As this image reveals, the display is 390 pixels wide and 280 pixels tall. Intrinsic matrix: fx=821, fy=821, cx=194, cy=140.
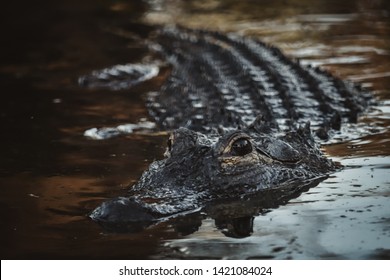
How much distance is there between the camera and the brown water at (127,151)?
429 cm

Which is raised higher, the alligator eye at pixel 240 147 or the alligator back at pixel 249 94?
the alligator back at pixel 249 94

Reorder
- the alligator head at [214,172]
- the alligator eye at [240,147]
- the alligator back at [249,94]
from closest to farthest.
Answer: the alligator head at [214,172] → the alligator eye at [240,147] → the alligator back at [249,94]

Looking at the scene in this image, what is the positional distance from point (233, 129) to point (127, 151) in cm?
87

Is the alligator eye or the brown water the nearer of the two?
the brown water

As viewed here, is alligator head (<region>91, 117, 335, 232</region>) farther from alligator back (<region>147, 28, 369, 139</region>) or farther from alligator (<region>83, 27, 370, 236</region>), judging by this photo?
alligator back (<region>147, 28, 369, 139</region>)

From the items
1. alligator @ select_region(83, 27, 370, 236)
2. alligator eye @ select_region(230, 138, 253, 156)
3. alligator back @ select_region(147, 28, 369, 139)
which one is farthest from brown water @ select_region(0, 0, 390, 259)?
alligator eye @ select_region(230, 138, 253, 156)

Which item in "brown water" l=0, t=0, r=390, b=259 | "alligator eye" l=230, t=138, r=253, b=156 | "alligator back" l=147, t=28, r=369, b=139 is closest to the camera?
"brown water" l=0, t=0, r=390, b=259

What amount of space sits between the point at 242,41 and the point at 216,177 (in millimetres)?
5347

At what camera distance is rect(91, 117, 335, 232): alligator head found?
470cm

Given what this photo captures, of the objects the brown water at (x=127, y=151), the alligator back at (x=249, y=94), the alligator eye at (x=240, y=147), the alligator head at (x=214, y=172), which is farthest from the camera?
the alligator back at (x=249, y=94)

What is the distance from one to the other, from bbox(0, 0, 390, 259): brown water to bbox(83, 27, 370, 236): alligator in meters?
0.15

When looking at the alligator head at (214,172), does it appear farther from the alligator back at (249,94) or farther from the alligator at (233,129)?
the alligator back at (249,94)

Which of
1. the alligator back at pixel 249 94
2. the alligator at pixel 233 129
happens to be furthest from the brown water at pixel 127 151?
the alligator back at pixel 249 94

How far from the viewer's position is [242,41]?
1003cm
